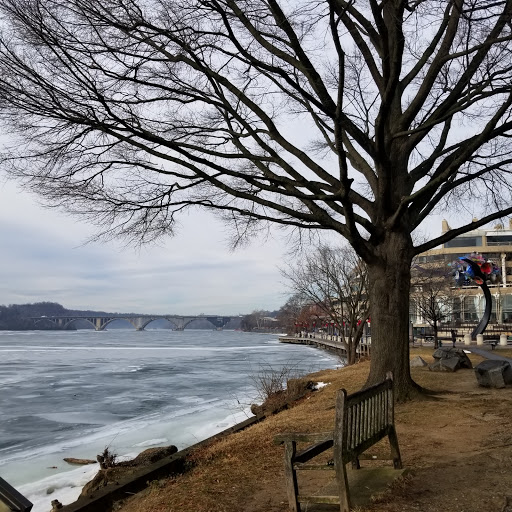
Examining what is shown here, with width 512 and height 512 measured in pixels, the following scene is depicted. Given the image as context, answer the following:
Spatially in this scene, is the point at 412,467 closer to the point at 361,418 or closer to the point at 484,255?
the point at 361,418

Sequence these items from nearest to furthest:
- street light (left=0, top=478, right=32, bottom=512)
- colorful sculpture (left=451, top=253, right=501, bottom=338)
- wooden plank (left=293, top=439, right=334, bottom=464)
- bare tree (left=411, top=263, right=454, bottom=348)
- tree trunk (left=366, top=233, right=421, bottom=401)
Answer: street light (left=0, top=478, right=32, bottom=512) < wooden plank (left=293, top=439, right=334, bottom=464) < tree trunk (left=366, top=233, right=421, bottom=401) < bare tree (left=411, top=263, right=454, bottom=348) < colorful sculpture (left=451, top=253, right=501, bottom=338)

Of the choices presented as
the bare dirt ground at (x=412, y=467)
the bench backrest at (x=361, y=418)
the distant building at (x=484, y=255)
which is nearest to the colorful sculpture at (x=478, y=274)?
the distant building at (x=484, y=255)

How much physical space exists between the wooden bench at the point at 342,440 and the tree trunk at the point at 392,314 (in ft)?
16.5

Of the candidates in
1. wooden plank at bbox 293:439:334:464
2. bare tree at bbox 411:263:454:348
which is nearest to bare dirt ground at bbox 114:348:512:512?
wooden plank at bbox 293:439:334:464

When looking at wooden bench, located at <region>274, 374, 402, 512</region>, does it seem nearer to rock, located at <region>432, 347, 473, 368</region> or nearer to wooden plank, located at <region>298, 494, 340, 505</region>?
wooden plank, located at <region>298, 494, 340, 505</region>

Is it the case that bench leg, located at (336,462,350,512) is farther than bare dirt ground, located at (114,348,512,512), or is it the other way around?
bare dirt ground, located at (114,348,512,512)

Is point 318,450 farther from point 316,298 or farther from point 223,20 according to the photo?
point 316,298

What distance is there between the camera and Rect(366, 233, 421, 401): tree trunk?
10.2 meters

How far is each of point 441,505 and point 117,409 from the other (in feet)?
51.6

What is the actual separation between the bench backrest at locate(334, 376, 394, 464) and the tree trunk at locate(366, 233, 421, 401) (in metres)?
4.66

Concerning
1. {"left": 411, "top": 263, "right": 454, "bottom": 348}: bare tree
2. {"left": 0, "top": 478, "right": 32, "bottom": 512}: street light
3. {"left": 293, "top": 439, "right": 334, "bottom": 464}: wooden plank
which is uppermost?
{"left": 411, "top": 263, "right": 454, "bottom": 348}: bare tree

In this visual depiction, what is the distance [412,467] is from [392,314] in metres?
4.48

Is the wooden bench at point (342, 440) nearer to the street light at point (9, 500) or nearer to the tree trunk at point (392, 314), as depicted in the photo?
the street light at point (9, 500)

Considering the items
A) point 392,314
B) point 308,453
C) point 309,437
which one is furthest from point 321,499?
point 392,314
